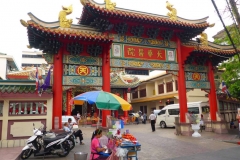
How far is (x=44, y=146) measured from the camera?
7750 mm

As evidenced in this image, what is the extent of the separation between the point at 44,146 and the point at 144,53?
773cm

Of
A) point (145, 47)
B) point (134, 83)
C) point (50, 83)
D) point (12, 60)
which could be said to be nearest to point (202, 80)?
point (145, 47)

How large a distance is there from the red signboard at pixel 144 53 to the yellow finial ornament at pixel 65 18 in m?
3.46

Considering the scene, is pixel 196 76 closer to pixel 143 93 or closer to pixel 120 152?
pixel 120 152

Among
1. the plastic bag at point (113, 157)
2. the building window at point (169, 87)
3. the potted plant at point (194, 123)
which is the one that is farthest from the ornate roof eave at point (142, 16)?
the building window at point (169, 87)

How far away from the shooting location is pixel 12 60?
36719mm

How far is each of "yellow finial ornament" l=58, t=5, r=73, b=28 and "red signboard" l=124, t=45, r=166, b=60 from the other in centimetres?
346

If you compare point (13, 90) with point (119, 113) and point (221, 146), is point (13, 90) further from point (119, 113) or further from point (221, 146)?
point (119, 113)

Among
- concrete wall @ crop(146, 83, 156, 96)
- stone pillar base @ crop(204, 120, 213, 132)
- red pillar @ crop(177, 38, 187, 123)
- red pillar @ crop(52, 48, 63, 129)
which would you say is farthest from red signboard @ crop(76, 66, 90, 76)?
concrete wall @ crop(146, 83, 156, 96)

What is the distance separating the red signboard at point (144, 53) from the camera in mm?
12325

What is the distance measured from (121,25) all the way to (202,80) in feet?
22.7

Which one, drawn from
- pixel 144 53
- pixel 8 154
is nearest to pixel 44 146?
pixel 8 154

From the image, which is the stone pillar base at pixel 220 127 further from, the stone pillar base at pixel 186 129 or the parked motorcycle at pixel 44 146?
the parked motorcycle at pixel 44 146

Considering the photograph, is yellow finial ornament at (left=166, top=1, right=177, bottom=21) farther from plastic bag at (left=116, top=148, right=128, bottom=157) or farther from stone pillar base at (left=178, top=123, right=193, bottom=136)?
plastic bag at (left=116, top=148, right=128, bottom=157)
